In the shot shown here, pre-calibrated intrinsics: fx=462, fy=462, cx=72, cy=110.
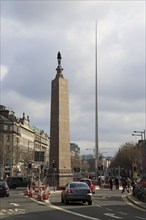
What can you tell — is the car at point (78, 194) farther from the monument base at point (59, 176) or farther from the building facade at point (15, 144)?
the building facade at point (15, 144)

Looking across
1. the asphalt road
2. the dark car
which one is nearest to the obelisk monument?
the dark car

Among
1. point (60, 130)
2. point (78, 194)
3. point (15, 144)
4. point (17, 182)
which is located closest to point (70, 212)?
point (78, 194)

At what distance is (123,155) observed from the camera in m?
128

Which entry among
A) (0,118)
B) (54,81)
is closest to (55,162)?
(54,81)

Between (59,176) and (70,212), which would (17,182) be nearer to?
(59,176)

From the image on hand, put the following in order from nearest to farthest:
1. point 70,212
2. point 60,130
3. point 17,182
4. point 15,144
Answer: point 70,212
point 60,130
point 17,182
point 15,144

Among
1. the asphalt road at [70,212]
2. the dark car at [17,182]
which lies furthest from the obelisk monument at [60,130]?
the asphalt road at [70,212]

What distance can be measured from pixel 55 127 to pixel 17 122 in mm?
92166

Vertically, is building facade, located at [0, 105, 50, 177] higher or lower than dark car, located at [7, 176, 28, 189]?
higher

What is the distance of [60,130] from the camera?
165 feet

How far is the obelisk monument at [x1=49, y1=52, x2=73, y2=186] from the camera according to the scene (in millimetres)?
50344

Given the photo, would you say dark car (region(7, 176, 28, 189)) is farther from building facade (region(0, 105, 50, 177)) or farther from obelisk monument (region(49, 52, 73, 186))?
building facade (region(0, 105, 50, 177))

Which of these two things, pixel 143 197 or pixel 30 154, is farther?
pixel 30 154

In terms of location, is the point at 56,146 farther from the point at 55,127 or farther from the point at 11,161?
the point at 11,161
